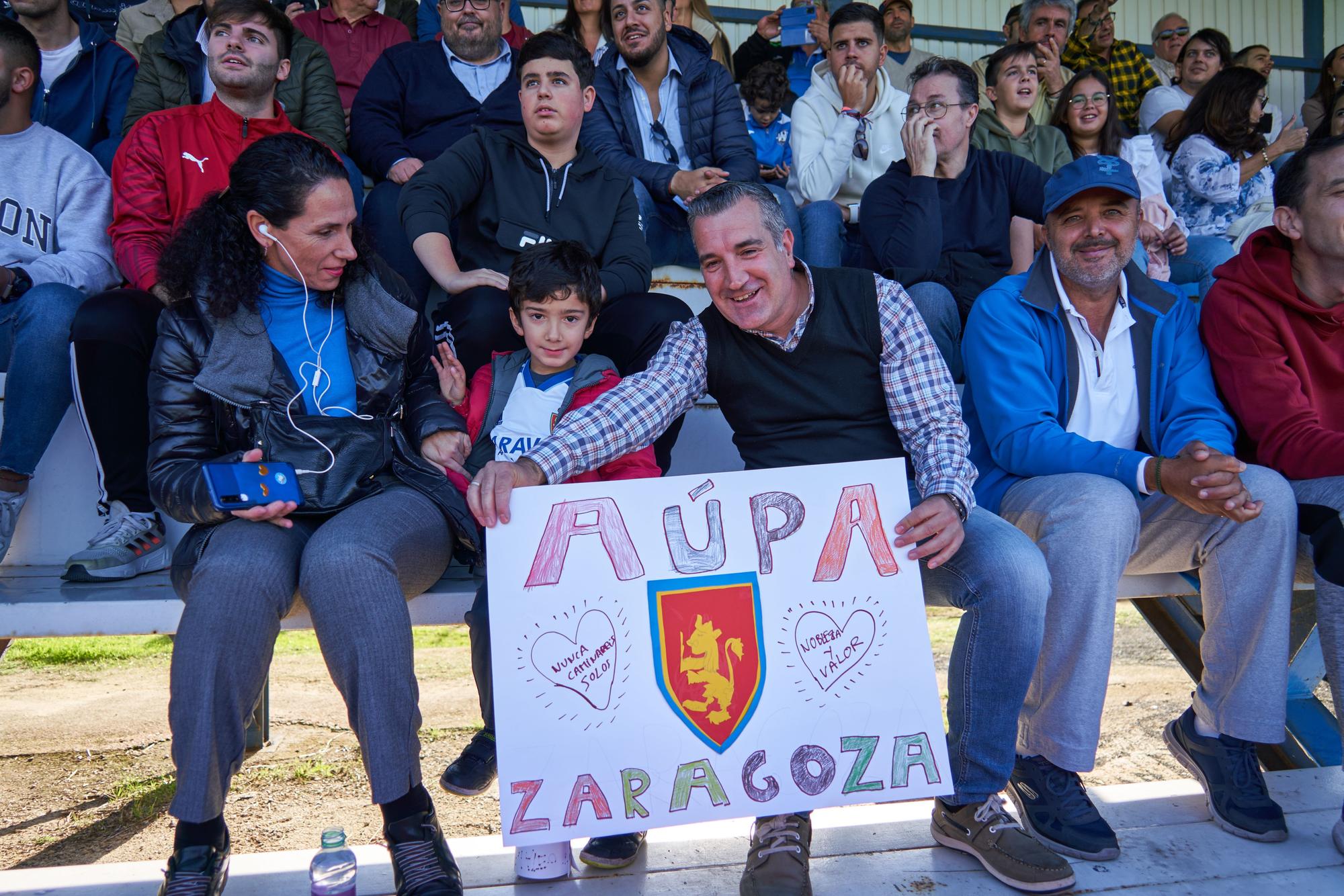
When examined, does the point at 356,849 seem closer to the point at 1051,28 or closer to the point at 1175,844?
the point at 1175,844

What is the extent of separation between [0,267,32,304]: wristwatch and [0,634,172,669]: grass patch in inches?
141

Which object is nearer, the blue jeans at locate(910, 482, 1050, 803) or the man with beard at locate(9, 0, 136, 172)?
the blue jeans at locate(910, 482, 1050, 803)

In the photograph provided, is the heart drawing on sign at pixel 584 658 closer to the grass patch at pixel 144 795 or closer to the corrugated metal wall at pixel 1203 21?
the grass patch at pixel 144 795

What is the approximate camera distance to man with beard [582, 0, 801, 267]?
4145 mm

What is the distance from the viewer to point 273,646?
6.52 feet

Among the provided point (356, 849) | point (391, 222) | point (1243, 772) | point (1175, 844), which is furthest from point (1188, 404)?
point (391, 222)

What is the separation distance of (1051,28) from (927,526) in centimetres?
509

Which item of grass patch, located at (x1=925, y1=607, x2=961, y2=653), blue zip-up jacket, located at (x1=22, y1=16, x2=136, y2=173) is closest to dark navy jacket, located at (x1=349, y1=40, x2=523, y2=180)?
blue zip-up jacket, located at (x1=22, y1=16, x2=136, y2=173)

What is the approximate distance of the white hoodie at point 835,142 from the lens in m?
4.32

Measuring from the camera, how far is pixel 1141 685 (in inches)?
241

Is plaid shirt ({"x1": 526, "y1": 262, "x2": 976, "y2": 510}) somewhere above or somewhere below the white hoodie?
below

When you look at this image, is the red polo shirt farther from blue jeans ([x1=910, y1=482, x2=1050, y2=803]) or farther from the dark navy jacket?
blue jeans ([x1=910, y1=482, x2=1050, y2=803])

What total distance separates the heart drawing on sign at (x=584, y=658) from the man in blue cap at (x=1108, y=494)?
97cm

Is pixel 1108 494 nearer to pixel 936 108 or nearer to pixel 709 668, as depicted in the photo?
pixel 709 668
